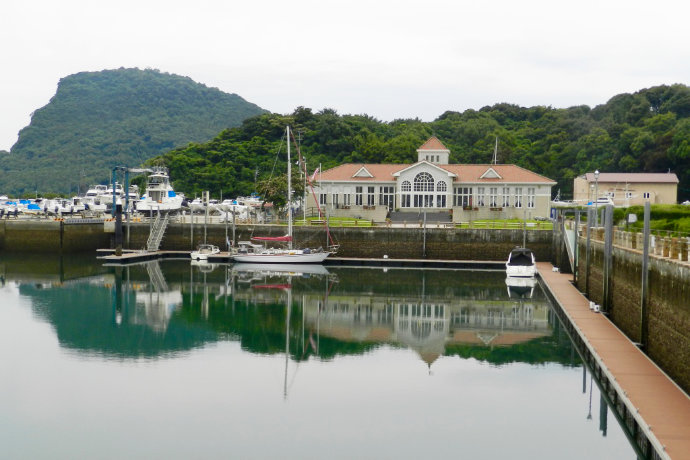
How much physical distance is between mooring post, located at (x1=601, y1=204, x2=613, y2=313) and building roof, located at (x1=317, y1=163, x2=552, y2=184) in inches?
1284

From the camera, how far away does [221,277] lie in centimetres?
3975

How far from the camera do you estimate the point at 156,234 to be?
49531mm

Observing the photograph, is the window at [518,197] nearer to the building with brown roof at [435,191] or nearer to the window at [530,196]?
the building with brown roof at [435,191]

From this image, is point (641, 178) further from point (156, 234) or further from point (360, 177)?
point (156, 234)

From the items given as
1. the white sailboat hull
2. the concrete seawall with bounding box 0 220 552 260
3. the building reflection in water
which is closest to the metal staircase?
the concrete seawall with bounding box 0 220 552 260

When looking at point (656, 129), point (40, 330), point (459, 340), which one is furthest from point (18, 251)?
point (656, 129)

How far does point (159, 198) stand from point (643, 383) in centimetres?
4870

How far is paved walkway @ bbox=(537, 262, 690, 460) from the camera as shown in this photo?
458 inches

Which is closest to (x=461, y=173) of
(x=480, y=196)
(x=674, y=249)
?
(x=480, y=196)

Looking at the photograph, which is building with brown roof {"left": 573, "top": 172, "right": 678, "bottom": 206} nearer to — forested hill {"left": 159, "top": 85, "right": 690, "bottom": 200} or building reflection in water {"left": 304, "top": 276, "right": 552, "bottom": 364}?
forested hill {"left": 159, "top": 85, "right": 690, "bottom": 200}

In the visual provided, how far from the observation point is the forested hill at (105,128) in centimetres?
13638

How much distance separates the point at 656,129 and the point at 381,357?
205 ft

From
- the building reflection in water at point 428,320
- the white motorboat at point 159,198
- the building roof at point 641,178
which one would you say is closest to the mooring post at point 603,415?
the building reflection in water at point 428,320

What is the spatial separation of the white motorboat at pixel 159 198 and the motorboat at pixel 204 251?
9.77 meters
